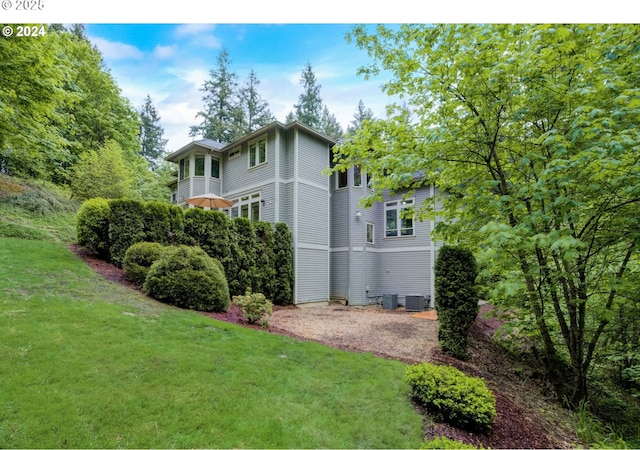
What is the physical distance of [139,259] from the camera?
24.4ft

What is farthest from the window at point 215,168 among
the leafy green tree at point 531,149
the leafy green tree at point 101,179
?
the leafy green tree at point 531,149

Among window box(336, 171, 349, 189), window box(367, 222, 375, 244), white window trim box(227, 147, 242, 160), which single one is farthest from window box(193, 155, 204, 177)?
window box(367, 222, 375, 244)

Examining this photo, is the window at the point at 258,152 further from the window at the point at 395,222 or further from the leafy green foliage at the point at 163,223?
the window at the point at 395,222

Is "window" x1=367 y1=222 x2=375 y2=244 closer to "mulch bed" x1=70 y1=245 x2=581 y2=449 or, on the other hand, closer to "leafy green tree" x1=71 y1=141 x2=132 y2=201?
"mulch bed" x1=70 y1=245 x2=581 y2=449

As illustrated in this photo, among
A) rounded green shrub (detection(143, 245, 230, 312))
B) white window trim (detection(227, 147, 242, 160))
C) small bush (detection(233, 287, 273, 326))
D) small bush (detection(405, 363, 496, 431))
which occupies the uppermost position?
white window trim (detection(227, 147, 242, 160))

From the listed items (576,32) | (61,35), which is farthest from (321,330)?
(61,35)

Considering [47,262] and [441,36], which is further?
[47,262]

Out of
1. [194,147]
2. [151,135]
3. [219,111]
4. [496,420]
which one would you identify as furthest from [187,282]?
[151,135]

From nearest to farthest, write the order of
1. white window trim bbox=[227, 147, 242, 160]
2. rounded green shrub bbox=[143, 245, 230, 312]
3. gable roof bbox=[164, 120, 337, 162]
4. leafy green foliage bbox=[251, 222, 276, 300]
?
rounded green shrub bbox=[143, 245, 230, 312] → leafy green foliage bbox=[251, 222, 276, 300] → gable roof bbox=[164, 120, 337, 162] → white window trim bbox=[227, 147, 242, 160]

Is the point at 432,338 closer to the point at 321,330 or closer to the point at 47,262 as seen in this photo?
the point at 321,330

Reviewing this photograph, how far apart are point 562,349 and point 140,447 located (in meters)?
7.56

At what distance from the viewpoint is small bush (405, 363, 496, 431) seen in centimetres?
330

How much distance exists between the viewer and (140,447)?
90.8 inches

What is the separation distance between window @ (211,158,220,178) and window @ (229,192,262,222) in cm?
192
